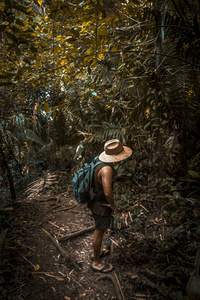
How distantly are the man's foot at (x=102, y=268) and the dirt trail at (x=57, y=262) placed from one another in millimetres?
67

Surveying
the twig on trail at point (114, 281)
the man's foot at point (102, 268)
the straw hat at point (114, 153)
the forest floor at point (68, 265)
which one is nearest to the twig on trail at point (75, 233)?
the forest floor at point (68, 265)

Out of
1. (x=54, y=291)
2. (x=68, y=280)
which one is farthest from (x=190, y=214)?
(x=54, y=291)

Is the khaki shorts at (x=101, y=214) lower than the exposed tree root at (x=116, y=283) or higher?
higher

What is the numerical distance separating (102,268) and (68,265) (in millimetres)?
580

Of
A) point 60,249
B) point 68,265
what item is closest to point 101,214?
point 68,265

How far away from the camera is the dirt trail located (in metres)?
2.53

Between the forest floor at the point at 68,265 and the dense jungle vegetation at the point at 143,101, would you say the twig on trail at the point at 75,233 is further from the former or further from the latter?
the dense jungle vegetation at the point at 143,101

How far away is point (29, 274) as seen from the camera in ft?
8.77

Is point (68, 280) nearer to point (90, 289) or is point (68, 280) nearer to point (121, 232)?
point (90, 289)

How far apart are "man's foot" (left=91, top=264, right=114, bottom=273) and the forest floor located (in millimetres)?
57

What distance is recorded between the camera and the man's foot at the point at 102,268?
9.53ft

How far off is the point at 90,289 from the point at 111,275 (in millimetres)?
367

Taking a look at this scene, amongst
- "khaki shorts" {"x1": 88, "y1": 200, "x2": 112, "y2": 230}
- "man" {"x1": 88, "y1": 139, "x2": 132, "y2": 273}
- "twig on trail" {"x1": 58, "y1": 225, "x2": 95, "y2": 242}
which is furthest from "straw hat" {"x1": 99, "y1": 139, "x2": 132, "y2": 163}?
"twig on trail" {"x1": 58, "y1": 225, "x2": 95, "y2": 242}

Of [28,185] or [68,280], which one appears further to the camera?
[28,185]
